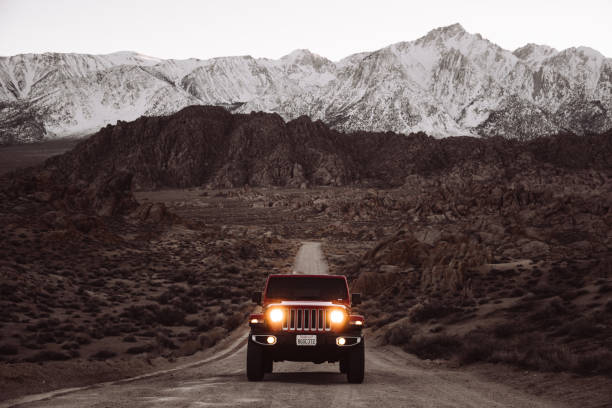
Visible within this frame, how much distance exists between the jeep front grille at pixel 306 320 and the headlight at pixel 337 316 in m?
0.11

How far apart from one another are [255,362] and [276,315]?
1.09m

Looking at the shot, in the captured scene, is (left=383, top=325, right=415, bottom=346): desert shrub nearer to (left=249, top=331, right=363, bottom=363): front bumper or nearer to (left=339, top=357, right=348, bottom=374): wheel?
(left=339, top=357, right=348, bottom=374): wheel

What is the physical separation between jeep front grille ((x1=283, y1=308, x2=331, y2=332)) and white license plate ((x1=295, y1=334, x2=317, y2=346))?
0.46 ft

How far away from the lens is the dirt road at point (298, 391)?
1140 centimetres

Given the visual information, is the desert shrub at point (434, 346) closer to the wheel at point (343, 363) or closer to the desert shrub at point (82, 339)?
the wheel at point (343, 363)

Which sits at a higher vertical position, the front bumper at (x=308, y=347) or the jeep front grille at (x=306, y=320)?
the jeep front grille at (x=306, y=320)

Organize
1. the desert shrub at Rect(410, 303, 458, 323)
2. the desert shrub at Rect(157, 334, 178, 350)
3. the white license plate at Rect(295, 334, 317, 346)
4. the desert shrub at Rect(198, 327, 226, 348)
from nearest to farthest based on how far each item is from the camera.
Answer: the white license plate at Rect(295, 334, 317, 346)
the desert shrub at Rect(198, 327, 226, 348)
the desert shrub at Rect(157, 334, 178, 350)
the desert shrub at Rect(410, 303, 458, 323)

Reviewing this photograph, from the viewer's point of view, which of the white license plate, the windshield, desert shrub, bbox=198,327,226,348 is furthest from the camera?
desert shrub, bbox=198,327,226,348

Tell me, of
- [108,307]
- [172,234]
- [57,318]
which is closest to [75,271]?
[108,307]

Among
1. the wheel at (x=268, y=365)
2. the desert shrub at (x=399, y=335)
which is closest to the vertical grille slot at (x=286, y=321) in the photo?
the wheel at (x=268, y=365)

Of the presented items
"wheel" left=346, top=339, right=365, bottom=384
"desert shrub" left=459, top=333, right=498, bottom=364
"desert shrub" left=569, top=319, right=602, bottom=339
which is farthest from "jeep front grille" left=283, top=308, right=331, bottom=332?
"desert shrub" left=569, top=319, right=602, bottom=339

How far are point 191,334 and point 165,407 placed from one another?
62.8 ft

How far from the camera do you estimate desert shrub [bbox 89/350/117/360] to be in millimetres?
23292

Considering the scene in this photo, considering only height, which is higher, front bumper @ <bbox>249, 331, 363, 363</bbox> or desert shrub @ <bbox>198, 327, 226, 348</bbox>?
front bumper @ <bbox>249, 331, 363, 363</bbox>
